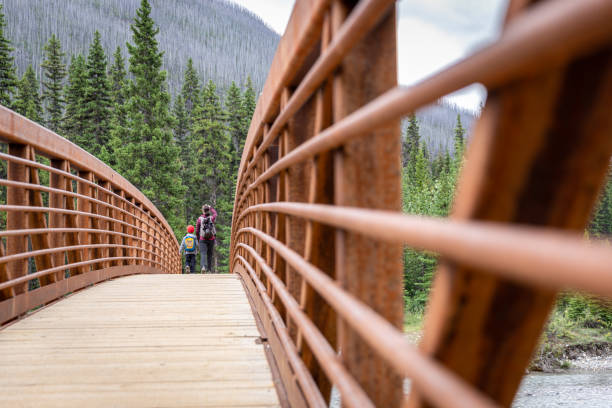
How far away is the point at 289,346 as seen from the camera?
200cm

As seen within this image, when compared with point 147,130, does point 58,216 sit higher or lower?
lower

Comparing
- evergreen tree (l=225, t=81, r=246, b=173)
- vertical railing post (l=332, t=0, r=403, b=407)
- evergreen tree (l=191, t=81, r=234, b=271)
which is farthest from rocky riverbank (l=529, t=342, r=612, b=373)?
evergreen tree (l=225, t=81, r=246, b=173)

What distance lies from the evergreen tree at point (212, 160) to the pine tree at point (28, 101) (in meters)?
13.9

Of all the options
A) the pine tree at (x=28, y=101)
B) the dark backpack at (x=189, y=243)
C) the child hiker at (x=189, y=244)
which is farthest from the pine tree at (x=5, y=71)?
the dark backpack at (x=189, y=243)

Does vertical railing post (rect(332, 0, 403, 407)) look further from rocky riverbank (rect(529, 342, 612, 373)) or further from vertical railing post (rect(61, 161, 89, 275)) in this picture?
rocky riverbank (rect(529, 342, 612, 373))

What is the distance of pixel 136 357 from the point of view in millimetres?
2723

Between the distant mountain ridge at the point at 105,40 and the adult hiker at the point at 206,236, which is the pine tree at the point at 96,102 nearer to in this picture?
the adult hiker at the point at 206,236

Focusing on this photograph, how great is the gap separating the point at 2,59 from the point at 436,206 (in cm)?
3736

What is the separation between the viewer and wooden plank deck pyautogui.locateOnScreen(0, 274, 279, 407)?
2160 mm

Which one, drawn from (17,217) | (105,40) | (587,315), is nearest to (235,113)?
(587,315)

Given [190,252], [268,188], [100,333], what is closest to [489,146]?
[268,188]

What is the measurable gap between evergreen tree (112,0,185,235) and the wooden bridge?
1296 inches

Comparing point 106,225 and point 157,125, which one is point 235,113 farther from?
point 106,225

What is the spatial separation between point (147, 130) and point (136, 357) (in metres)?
34.2
